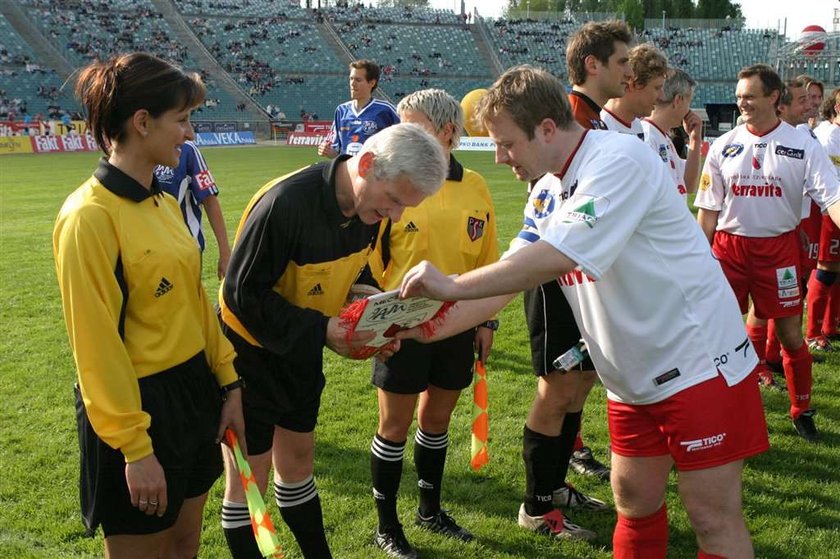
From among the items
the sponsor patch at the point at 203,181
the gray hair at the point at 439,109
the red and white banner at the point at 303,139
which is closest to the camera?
the gray hair at the point at 439,109

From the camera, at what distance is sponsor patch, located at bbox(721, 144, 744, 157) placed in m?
5.57


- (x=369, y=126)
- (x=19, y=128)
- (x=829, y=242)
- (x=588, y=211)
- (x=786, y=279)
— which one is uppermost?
(x=588, y=211)

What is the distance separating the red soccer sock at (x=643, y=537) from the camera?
2930mm

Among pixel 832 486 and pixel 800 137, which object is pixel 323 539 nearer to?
pixel 832 486

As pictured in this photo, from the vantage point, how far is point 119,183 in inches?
94.7


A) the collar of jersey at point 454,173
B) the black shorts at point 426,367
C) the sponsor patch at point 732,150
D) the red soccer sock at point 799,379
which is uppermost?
the collar of jersey at point 454,173

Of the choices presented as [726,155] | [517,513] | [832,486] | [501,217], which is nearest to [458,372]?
[517,513]

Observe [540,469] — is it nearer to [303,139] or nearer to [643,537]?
[643,537]

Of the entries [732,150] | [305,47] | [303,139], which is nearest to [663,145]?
[732,150]

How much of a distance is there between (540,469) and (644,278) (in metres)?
1.71

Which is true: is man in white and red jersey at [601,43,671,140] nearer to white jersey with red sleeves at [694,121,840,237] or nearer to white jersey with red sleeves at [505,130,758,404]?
white jersey with red sleeves at [694,121,840,237]

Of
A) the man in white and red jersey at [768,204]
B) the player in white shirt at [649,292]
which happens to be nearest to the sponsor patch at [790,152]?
the man in white and red jersey at [768,204]

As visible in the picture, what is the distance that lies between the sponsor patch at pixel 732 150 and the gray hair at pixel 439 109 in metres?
2.75

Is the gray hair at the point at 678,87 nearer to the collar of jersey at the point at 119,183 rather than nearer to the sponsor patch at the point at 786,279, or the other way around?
the sponsor patch at the point at 786,279
